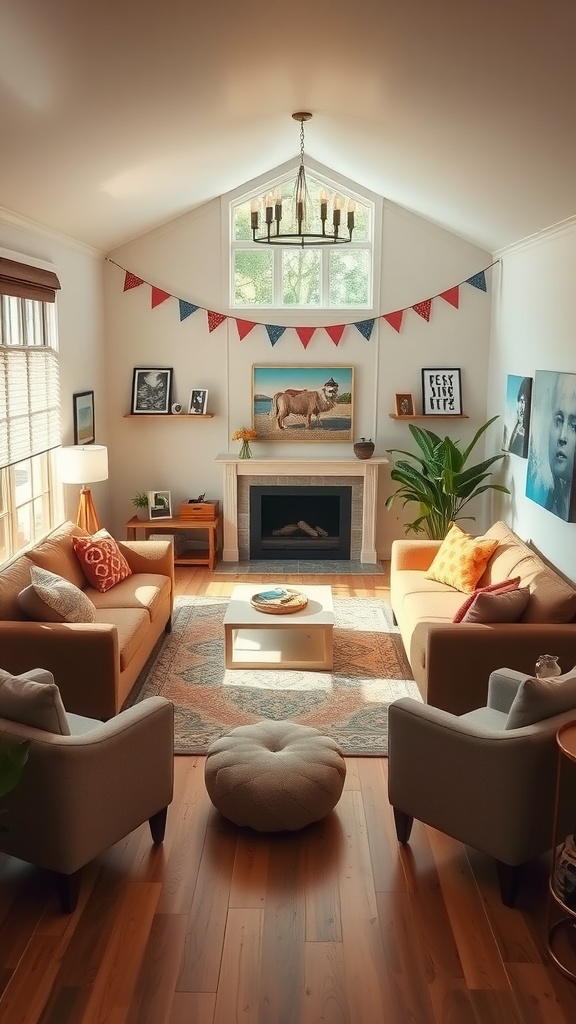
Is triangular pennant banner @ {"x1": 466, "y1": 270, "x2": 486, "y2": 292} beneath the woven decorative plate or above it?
above

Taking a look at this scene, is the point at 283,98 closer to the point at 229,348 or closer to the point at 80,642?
the point at 229,348

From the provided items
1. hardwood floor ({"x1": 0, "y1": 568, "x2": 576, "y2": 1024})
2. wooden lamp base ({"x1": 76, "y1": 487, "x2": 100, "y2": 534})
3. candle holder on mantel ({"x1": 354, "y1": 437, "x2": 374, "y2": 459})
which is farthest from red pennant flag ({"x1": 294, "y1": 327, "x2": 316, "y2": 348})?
hardwood floor ({"x1": 0, "y1": 568, "x2": 576, "y2": 1024})

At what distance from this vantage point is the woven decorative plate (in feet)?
17.2

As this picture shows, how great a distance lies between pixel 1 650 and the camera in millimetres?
4262

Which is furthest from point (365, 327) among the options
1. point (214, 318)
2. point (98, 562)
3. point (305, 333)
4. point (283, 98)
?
point (98, 562)

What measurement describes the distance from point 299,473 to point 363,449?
571 millimetres

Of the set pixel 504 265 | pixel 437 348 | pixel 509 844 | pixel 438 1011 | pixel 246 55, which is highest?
pixel 246 55

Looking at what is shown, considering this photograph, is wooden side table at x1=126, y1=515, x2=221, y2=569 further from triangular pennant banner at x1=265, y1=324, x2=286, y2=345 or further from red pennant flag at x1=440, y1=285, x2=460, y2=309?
red pennant flag at x1=440, y1=285, x2=460, y2=309

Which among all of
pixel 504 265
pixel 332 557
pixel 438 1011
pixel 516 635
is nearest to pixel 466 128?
pixel 516 635

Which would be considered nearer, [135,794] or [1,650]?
[135,794]

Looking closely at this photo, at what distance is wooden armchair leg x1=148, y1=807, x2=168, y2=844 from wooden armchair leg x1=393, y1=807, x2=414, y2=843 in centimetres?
89

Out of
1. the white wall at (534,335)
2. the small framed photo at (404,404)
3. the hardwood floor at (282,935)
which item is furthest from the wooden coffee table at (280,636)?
the small framed photo at (404,404)

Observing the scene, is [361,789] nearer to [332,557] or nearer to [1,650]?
[1,650]

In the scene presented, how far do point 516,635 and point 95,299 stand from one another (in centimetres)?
463
